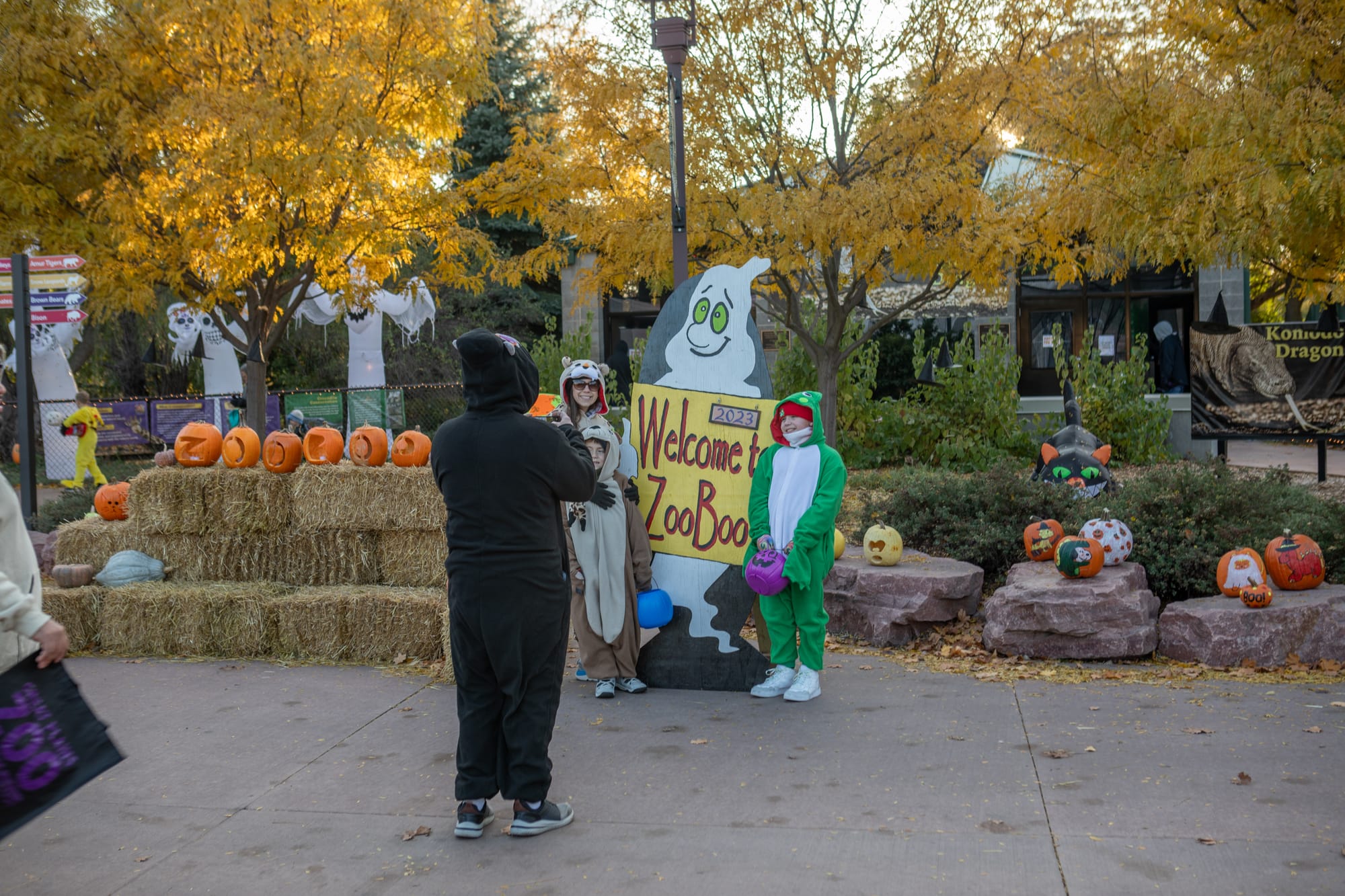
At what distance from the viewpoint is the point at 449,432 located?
3.96 metres

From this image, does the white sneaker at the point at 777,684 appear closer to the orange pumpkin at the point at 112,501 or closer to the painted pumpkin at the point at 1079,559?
the painted pumpkin at the point at 1079,559

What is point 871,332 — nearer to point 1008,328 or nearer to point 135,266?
point 135,266

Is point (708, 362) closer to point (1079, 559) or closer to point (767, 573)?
point (767, 573)

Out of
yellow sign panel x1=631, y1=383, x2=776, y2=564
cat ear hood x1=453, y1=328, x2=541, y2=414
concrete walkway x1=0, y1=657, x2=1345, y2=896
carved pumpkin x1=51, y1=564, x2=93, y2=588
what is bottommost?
concrete walkway x1=0, y1=657, x2=1345, y2=896

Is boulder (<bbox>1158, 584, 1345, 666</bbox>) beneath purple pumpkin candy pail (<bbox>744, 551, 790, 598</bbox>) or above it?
beneath

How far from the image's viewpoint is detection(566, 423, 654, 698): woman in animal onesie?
575 cm

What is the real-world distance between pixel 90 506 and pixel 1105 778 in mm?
9920

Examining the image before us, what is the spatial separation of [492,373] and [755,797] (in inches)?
76.8

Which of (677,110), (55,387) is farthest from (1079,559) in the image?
(55,387)

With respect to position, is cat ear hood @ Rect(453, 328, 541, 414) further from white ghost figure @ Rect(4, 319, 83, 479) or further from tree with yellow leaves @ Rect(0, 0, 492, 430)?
white ghost figure @ Rect(4, 319, 83, 479)

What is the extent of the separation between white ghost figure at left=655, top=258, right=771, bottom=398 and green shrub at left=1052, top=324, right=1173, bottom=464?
931 centimetres

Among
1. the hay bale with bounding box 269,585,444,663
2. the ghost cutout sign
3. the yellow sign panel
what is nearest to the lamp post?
the ghost cutout sign

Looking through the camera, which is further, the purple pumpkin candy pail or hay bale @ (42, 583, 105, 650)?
hay bale @ (42, 583, 105, 650)

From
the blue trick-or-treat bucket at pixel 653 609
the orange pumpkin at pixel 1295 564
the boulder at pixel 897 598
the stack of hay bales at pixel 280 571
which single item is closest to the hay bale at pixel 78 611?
the stack of hay bales at pixel 280 571
